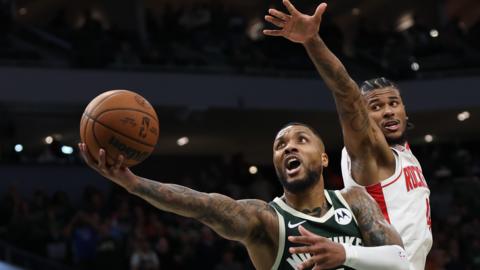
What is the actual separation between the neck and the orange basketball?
746 mm

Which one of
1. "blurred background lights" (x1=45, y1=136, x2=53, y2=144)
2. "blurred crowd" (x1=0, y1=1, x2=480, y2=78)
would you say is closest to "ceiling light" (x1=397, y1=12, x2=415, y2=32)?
"blurred crowd" (x1=0, y1=1, x2=480, y2=78)

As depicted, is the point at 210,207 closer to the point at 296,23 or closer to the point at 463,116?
the point at 296,23

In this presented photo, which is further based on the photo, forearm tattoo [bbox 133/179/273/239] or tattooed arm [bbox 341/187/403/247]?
tattooed arm [bbox 341/187/403/247]

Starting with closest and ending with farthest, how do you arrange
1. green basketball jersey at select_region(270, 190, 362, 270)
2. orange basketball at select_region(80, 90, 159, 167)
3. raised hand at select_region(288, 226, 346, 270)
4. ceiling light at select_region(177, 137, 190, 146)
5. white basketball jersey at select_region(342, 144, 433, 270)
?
raised hand at select_region(288, 226, 346, 270) → orange basketball at select_region(80, 90, 159, 167) → green basketball jersey at select_region(270, 190, 362, 270) → white basketball jersey at select_region(342, 144, 433, 270) → ceiling light at select_region(177, 137, 190, 146)

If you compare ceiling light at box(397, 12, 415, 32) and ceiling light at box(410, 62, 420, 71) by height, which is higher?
ceiling light at box(397, 12, 415, 32)

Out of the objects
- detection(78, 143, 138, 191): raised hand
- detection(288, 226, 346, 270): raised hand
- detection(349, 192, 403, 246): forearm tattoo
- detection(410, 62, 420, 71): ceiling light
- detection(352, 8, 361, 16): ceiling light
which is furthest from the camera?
detection(352, 8, 361, 16): ceiling light

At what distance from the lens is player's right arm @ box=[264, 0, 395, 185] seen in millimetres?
4508

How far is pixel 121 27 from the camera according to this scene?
17.8 metres

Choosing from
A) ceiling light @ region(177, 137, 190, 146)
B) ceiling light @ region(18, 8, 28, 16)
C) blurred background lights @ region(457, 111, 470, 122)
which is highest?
ceiling light @ region(18, 8, 28, 16)

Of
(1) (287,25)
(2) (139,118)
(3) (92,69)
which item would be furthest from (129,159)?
(3) (92,69)

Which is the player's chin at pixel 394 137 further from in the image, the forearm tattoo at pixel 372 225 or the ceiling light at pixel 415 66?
the ceiling light at pixel 415 66

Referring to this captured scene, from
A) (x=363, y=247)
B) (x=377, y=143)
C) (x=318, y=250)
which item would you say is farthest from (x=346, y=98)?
(x=318, y=250)

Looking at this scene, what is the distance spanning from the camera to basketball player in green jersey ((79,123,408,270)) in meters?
4.06

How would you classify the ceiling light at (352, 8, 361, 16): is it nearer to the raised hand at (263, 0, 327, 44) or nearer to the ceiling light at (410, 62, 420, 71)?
the ceiling light at (410, 62, 420, 71)
